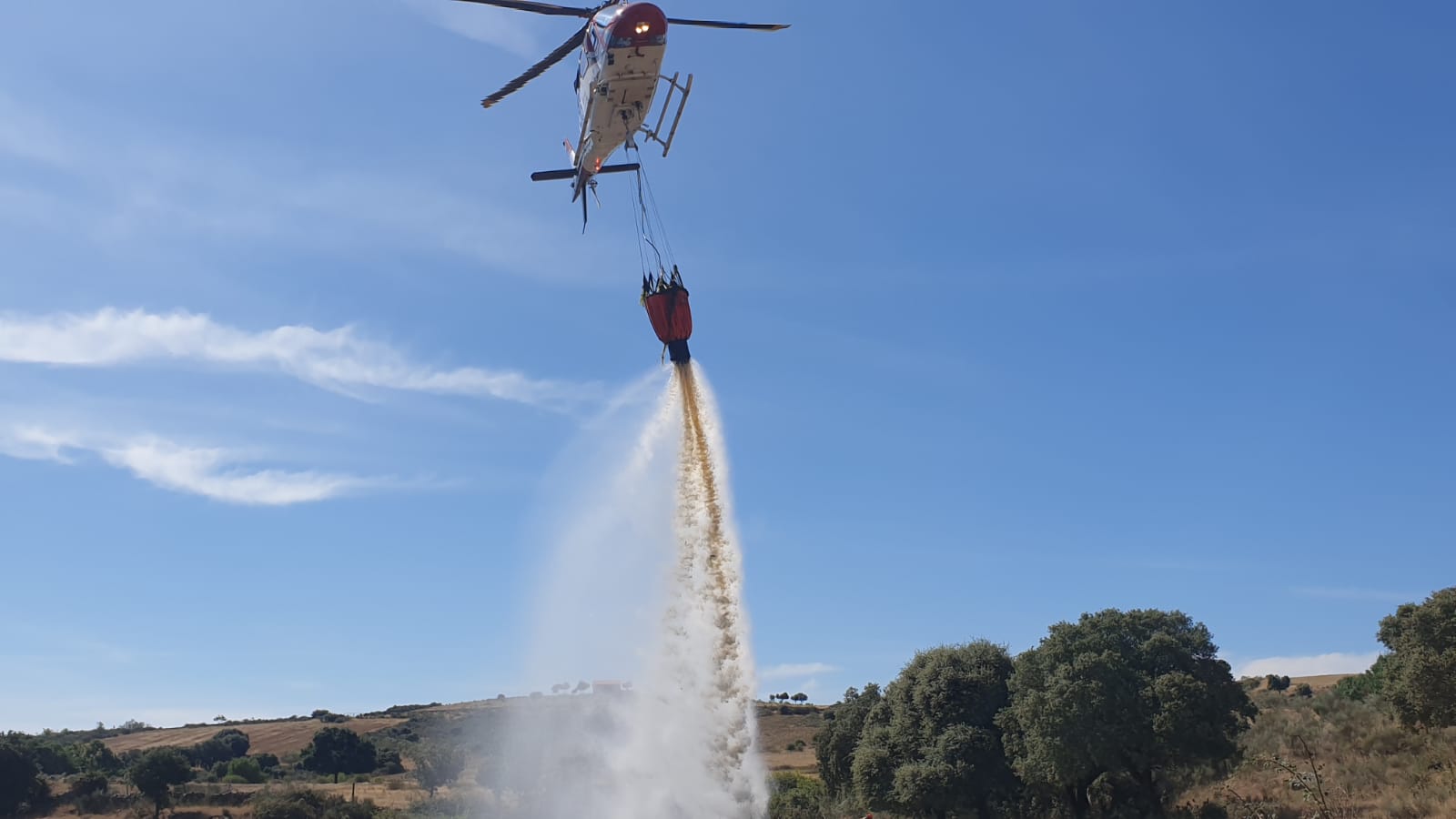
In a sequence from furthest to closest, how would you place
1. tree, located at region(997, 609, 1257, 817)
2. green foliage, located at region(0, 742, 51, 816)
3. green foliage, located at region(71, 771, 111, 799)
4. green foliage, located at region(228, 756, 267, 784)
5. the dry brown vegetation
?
green foliage, located at region(228, 756, 267, 784)
green foliage, located at region(71, 771, 111, 799)
green foliage, located at region(0, 742, 51, 816)
tree, located at region(997, 609, 1257, 817)
the dry brown vegetation

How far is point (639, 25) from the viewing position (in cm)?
3459

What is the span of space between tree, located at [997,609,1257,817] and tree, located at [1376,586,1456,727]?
638 centimetres

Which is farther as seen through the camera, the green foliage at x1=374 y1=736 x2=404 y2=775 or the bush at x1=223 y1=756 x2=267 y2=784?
the green foliage at x1=374 y1=736 x2=404 y2=775

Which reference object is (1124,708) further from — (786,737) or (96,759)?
(96,759)

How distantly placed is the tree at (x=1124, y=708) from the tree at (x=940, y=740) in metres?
2.32

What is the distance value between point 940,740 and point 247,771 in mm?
67029

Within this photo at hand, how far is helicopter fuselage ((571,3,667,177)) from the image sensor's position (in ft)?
114

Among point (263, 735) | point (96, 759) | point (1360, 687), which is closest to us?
point (1360, 687)

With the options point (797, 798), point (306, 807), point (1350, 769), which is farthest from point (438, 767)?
point (1350, 769)

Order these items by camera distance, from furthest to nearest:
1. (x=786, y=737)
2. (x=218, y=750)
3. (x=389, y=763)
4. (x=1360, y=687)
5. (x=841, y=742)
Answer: (x=786, y=737) < (x=218, y=750) < (x=389, y=763) < (x=1360, y=687) < (x=841, y=742)

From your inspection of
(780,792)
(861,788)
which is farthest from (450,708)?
(861,788)

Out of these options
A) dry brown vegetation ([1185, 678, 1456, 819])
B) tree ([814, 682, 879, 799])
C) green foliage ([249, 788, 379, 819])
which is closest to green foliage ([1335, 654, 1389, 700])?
dry brown vegetation ([1185, 678, 1456, 819])

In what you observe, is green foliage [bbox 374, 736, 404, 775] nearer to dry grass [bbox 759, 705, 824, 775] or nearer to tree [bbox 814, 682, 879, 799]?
dry grass [bbox 759, 705, 824, 775]

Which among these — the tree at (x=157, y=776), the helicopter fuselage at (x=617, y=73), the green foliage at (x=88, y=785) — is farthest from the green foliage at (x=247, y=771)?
the helicopter fuselage at (x=617, y=73)
